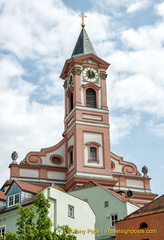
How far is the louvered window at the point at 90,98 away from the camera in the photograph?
153ft

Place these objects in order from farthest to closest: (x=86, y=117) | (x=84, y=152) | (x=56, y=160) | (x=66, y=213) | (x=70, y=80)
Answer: (x=70, y=80) → (x=86, y=117) → (x=56, y=160) → (x=84, y=152) → (x=66, y=213)

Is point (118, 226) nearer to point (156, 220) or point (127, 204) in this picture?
point (156, 220)

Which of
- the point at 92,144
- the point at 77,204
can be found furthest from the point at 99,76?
the point at 77,204

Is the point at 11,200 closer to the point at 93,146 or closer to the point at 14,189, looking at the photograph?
the point at 14,189

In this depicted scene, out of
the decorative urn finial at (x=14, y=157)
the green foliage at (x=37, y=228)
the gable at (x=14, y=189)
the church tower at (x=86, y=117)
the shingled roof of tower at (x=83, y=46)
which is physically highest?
the shingled roof of tower at (x=83, y=46)

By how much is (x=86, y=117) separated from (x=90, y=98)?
216 cm

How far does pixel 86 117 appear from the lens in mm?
45562

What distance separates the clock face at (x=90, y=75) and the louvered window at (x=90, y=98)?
38.1 inches

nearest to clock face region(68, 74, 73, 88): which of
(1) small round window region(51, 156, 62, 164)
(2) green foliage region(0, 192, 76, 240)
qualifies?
(1) small round window region(51, 156, 62, 164)

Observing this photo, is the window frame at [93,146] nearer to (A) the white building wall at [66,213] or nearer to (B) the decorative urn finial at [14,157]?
(B) the decorative urn finial at [14,157]

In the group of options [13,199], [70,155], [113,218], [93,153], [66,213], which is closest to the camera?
[66,213]

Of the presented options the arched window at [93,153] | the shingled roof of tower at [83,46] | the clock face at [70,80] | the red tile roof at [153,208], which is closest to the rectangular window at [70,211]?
the red tile roof at [153,208]

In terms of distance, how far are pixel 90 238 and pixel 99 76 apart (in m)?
22.2

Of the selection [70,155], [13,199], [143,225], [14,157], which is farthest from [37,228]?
[70,155]
